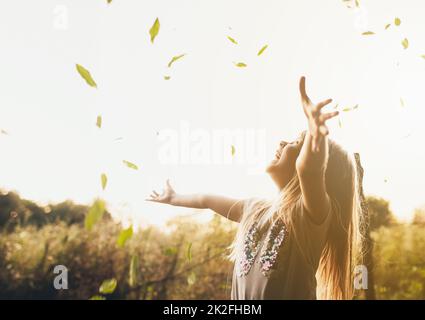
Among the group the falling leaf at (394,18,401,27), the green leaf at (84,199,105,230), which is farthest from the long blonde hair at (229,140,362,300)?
the falling leaf at (394,18,401,27)

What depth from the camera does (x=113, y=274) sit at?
111 inches

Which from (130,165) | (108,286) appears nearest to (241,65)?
(130,165)

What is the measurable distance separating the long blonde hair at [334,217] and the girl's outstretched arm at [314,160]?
0.44 ft

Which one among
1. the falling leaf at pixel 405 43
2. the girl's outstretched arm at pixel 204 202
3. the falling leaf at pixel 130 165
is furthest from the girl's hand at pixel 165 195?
the falling leaf at pixel 405 43

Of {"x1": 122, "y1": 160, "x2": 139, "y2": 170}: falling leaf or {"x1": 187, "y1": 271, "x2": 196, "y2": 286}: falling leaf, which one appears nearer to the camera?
{"x1": 122, "y1": 160, "x2": 139, "y2": 170}: falling leaf

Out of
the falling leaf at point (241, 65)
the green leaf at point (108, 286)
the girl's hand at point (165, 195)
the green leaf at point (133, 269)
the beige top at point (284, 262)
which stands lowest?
the green leaf at point (108, 286)

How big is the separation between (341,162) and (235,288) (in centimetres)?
63

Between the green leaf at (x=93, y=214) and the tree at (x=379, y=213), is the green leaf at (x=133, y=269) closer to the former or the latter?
the green leaf at (x=93, y=214)

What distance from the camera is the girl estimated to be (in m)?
1.63

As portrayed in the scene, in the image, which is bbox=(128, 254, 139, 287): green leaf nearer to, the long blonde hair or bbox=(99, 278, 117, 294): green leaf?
bbox=(99, 278, 117, 294): green leaf

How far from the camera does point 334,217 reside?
1775 millimetres

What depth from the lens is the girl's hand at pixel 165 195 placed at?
6.70 ft

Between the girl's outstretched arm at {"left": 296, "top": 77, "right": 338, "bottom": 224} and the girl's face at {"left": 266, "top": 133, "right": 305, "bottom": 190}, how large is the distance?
29 cm
